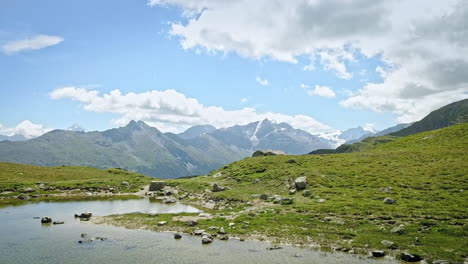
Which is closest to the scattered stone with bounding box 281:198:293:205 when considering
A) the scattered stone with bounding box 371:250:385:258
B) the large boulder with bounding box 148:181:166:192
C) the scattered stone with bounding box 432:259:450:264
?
the scattered stone with bounding box 371:250:385:258

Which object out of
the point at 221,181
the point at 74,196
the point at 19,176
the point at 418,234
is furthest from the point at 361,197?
the point at 19,176

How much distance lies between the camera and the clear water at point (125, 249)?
79.5 ft

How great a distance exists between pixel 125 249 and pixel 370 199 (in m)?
31.4

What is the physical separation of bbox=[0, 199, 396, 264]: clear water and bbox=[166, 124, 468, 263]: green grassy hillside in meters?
3.70

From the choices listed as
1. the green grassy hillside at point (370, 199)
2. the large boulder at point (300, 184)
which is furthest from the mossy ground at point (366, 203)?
the large boulder at point (300, 184)

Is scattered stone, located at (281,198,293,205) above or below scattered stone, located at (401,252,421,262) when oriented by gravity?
above

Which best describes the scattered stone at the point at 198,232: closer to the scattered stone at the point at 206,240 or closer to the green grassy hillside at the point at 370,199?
the scattered stone at the point at 206,240

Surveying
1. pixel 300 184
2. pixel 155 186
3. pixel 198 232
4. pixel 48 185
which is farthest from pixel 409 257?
pixel 48 185

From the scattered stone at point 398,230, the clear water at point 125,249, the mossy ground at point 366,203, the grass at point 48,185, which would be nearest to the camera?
the clear water at point 125,249

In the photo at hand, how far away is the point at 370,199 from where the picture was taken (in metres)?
41.5

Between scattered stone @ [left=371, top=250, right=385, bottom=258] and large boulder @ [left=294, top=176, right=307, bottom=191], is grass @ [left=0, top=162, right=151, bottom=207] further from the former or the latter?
scattered stone @ [left=371, top=250, right=385, bottom=258]

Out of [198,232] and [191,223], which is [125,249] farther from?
[191,223]

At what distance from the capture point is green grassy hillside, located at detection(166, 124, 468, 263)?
27.4 metres

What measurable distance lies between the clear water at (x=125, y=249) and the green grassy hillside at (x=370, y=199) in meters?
3.70
